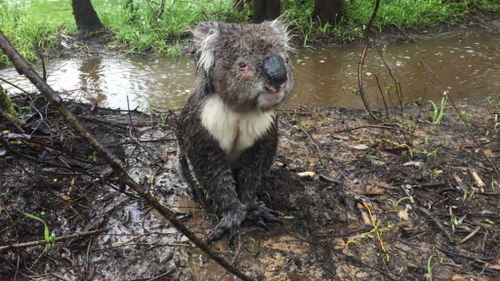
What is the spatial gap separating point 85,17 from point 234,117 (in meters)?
6.71

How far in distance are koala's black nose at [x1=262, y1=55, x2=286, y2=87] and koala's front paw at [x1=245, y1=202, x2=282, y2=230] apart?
3.40ft

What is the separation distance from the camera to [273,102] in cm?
261

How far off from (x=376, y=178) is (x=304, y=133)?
38.8 inches

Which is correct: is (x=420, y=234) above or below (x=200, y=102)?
below

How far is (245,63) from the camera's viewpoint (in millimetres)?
2633

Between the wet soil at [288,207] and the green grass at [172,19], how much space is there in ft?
13.4

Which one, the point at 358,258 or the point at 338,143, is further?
the point at 338,143

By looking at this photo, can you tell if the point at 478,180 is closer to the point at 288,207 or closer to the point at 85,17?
the point at 288,207

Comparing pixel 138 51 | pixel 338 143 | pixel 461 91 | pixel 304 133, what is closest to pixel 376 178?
pixel 338 143

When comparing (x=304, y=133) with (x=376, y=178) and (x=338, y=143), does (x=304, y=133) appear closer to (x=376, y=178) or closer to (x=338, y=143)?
(x=338, y=143)

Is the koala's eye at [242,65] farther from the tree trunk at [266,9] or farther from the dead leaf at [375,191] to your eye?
the tree trunk at [266,9]

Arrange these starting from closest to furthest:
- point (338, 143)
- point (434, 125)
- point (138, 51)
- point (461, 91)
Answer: point (338, 143) < point (434, 125) < point (461, 91) < point (138, 51)

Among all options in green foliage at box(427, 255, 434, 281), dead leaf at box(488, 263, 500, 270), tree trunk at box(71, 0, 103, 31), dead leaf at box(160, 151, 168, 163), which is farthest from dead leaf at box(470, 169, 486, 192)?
tree trunk at box(71, 0, 103, 31)

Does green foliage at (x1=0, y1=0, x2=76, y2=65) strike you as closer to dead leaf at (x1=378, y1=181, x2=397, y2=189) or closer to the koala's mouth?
the koala's mouth
